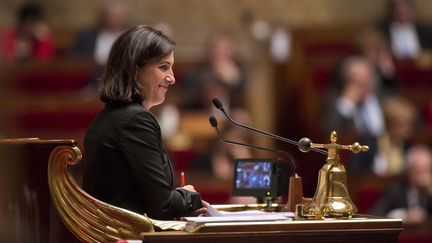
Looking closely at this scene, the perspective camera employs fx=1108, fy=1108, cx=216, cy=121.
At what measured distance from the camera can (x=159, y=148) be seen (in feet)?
10.7

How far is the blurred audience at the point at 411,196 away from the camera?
6.30 m

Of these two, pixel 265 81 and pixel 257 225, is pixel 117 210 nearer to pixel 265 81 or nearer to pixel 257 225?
pixel 257 225

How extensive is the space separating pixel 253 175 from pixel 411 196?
2913 millimetres

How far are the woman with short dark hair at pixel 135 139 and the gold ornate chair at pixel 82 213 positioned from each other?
131 millimetres

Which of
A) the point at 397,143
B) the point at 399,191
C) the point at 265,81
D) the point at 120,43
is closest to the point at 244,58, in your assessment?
the point at 265,81

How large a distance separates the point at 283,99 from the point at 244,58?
71cm

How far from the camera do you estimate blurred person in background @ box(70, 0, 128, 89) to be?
8.42m

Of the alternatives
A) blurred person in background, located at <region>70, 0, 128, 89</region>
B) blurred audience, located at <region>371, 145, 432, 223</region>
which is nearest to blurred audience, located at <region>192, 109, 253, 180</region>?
blurred audience, located at <region>371, 145, 432, 223</region>

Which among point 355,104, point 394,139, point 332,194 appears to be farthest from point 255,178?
point 355,104

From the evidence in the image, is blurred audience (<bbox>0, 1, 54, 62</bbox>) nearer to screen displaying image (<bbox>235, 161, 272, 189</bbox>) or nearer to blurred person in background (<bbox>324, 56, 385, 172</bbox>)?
blurred person in background (<bbox>324, 56, 385, 172</bbox>)

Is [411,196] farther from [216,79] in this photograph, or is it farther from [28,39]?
[28,39]

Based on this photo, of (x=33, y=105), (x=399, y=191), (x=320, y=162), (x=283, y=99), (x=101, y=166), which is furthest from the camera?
(x=283, y=99)

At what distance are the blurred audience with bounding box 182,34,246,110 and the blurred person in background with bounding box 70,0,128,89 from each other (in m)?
0.74

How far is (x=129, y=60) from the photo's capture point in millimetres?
3332
